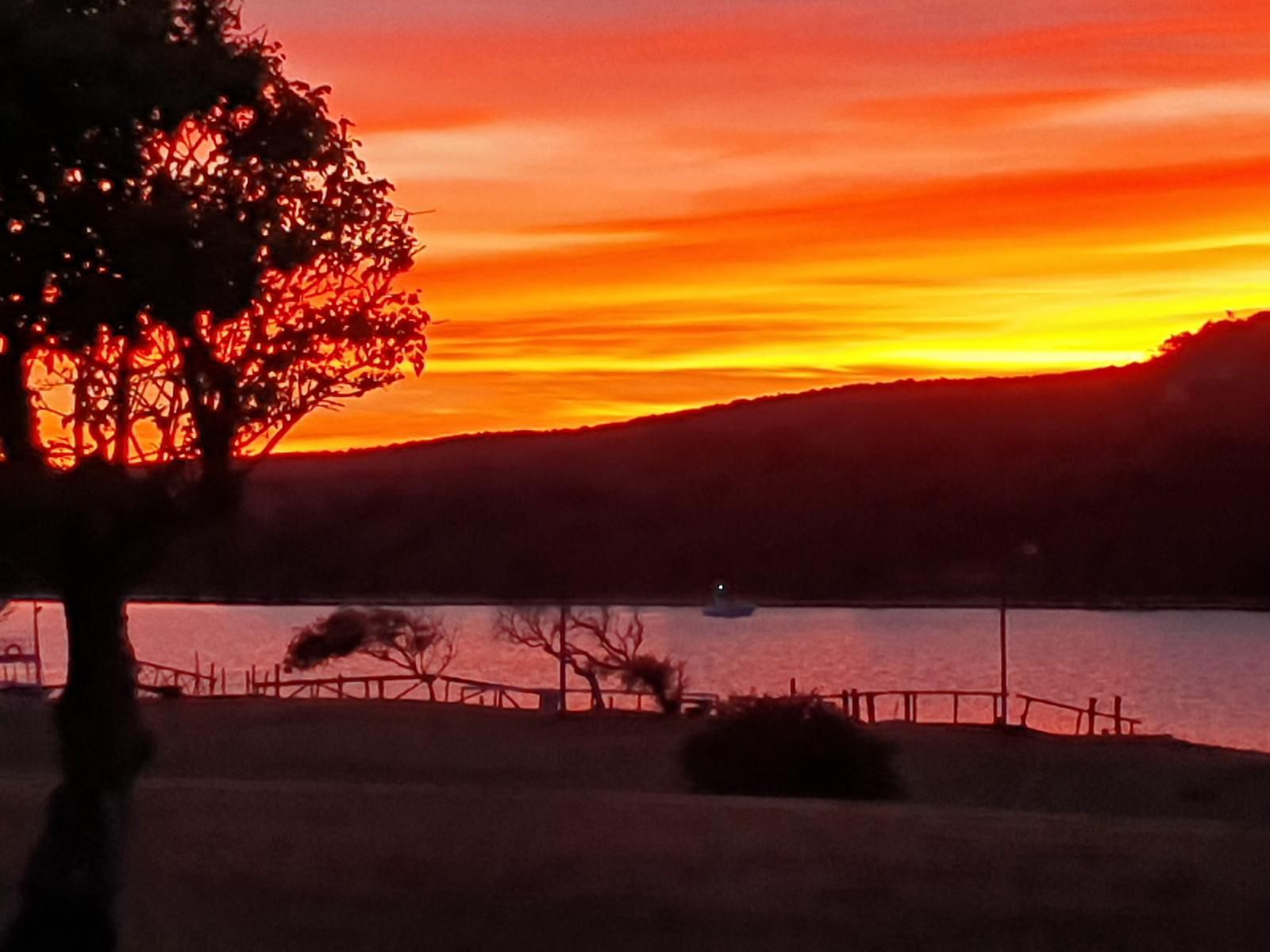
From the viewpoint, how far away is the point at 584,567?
104 meters

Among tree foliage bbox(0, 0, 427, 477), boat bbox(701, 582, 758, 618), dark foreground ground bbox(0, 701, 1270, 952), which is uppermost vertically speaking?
tree foliage bbox(0, 0, 427, 477)

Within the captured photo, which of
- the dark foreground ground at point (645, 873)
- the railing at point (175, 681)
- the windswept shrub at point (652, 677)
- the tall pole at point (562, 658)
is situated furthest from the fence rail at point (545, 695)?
the dark foreground ground at point (645, 873)

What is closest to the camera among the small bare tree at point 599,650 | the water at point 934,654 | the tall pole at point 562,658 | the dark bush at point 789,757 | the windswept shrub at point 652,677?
the dark bush at point 789,757

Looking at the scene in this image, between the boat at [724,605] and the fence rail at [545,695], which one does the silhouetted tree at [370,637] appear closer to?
the fence rail at [545,695]

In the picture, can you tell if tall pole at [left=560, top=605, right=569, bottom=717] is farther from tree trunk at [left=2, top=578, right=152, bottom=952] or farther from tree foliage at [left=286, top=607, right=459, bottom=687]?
tree trunk at [left=2, top=578, right=152, bottom=952]

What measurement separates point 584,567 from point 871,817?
8498cm

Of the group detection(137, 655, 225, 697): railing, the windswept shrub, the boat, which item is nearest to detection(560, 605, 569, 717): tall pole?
the windswept shrub

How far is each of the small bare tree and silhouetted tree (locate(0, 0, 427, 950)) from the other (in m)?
45.2

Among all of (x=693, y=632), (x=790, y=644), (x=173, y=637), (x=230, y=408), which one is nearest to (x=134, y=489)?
(x=230, y=408)

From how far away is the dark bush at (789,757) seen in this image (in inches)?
1137

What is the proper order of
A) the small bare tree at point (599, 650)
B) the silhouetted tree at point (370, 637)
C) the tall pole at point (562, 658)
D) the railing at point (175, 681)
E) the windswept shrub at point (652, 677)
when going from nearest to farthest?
the tall pole at point (562, 658), the railing at point (175, 681), the small bare tree at point (599, 650), the windswept shrub at point (652, 677), the silhouetted tree at point (370, 637)

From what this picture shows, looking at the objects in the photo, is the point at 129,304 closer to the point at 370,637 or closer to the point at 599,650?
the point at 599,650

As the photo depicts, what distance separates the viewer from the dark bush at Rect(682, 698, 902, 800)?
28.9 meters

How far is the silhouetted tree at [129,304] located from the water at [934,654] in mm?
53993
